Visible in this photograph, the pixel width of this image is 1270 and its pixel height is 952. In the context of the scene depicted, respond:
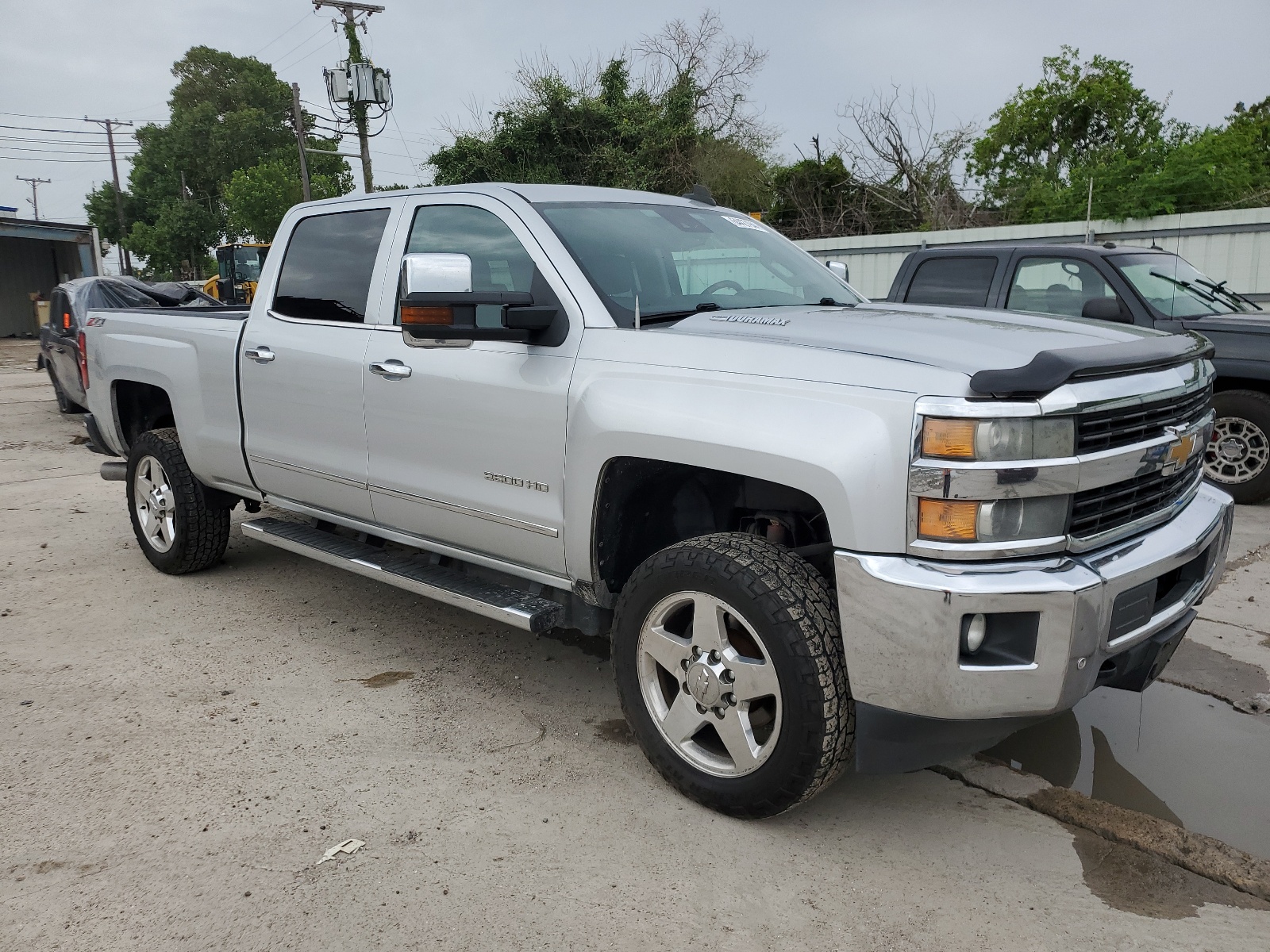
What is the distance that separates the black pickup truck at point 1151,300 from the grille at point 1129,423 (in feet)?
12.6

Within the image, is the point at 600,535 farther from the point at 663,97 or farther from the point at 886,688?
the point at 663,97

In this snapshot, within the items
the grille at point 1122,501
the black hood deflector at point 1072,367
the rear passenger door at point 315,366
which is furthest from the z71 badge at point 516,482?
the grille at point 1122,501

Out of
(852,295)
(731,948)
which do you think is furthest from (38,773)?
(852,295)

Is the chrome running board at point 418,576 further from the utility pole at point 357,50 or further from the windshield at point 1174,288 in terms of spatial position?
the utility pole at point 357,50

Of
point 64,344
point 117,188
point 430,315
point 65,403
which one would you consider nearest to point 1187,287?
point 430,315

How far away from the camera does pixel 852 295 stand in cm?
420

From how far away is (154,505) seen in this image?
18.3 feet

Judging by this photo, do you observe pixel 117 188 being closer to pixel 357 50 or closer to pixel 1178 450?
pixel 357 50

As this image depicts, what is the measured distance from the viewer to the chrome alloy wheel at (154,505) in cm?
548

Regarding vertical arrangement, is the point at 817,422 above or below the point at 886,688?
above

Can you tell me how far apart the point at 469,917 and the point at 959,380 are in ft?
6.03

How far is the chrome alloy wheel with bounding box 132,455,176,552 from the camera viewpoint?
5480 millimetres

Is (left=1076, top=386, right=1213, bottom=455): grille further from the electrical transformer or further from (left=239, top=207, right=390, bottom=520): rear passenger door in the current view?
the electrical transformer

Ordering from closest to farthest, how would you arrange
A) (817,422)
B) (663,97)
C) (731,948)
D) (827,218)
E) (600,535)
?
(731,948) < (817,422) < (600,535) < (827,218) < (663,97)
